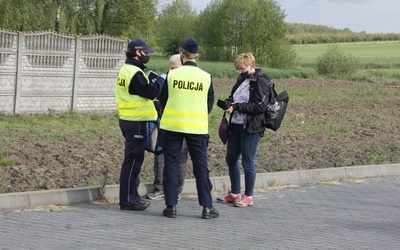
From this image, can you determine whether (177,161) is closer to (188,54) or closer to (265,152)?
(188,54)

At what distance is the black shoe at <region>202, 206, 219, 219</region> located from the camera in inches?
363

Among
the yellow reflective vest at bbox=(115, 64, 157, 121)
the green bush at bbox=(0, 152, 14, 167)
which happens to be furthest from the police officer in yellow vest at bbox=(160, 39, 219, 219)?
the green bush at bbox=(0, 152, 14, 167)

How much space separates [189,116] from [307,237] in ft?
6.48

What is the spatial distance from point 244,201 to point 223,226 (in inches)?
47.0

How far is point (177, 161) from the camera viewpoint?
9.29 metres

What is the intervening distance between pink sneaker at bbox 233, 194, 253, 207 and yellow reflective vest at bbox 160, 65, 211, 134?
1323mm

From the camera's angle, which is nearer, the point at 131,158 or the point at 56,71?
the point at 131,158

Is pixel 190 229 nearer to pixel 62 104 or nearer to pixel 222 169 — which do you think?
pixel 222 169

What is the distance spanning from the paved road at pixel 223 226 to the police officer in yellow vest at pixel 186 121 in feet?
1.03

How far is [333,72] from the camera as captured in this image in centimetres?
4725

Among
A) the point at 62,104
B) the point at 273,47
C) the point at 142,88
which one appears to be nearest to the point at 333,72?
the point at 273,47

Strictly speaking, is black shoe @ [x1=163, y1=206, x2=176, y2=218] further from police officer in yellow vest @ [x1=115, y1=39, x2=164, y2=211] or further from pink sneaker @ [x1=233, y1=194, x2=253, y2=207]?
pink sneaker @ [x1=233, y1=194, x2=253, y2=207]

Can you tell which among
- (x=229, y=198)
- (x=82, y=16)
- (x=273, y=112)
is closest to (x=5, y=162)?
(x=229, y=198)

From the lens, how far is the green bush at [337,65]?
153ft
